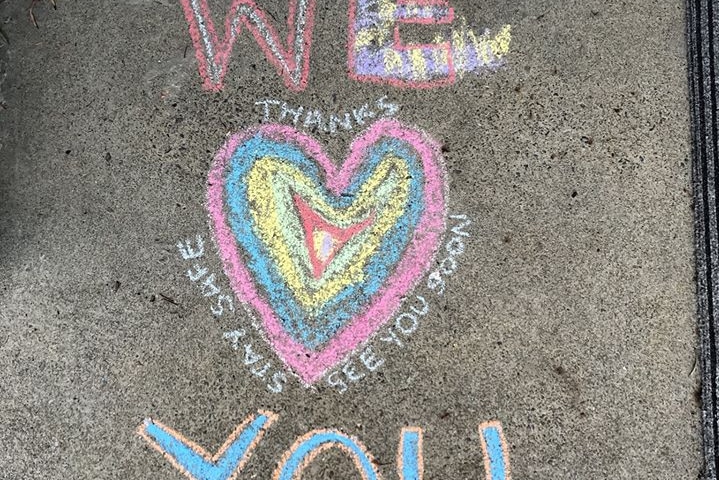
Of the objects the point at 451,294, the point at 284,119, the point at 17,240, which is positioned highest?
the point at 284,119

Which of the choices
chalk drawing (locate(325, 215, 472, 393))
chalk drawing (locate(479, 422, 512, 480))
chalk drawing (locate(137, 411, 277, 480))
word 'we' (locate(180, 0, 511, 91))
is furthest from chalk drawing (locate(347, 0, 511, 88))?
chalk drawing (locate(137, 411, 277, 480))

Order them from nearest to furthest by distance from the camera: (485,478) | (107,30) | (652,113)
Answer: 1. (485,478)
2. (652,113)
3. (107,30)

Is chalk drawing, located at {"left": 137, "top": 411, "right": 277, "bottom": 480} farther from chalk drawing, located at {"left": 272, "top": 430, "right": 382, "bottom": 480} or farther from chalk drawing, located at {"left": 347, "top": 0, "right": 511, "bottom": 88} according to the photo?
chalk drawing, located at {"left": 347, "top": 0, "right": 511, "bottom": 88}

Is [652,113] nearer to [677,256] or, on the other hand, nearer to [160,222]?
[677,256]

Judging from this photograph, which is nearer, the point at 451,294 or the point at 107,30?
the point at 451,294

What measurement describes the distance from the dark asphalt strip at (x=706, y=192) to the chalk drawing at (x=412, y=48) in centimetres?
99

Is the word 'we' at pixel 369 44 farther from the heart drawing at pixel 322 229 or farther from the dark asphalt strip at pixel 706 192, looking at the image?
the dark asphalt strip at pixel 706 192

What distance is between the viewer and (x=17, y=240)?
114 inches

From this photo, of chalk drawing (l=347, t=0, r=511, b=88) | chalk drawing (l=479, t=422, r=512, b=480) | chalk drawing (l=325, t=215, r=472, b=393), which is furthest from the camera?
chalk drawing (l=347, t=0, r=511, b=88)

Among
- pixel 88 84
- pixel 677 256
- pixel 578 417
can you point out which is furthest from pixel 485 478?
pixel 88 84

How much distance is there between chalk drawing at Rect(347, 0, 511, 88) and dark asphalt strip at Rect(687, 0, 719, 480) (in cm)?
99

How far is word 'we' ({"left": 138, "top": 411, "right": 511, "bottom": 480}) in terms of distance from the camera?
2615mm

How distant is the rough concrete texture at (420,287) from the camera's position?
2.64 metres

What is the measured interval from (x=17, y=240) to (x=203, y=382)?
4.10 feet
